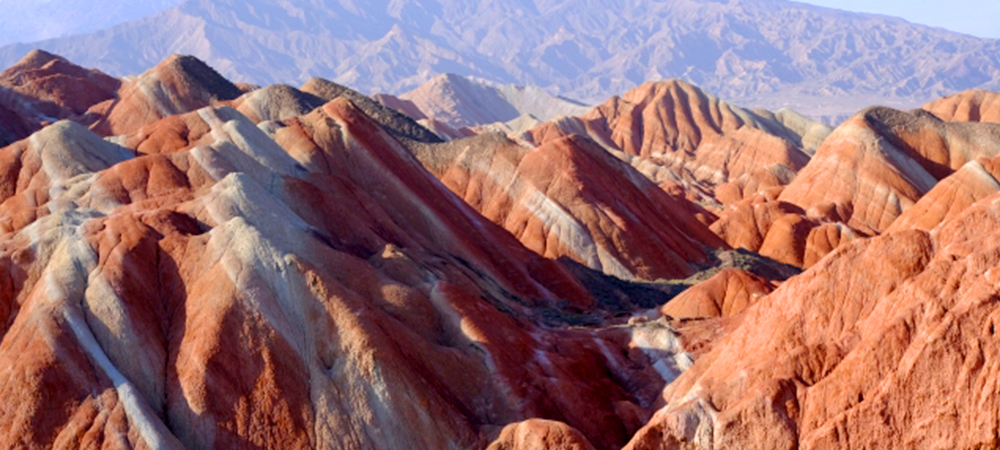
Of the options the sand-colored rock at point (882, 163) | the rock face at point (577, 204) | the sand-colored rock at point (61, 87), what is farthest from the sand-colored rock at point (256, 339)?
the sand-colored rock at point (882, 163)

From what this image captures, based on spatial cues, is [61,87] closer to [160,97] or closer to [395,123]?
[160,97]

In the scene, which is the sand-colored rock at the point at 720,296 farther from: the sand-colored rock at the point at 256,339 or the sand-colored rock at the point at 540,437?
the sand-colored rock at the point at 540,437

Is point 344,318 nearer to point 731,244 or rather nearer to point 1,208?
point 1,208

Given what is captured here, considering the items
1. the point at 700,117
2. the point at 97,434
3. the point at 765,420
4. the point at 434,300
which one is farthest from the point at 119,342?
the point at 700,117

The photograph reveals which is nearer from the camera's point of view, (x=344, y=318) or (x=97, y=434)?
(x=97, y=434)

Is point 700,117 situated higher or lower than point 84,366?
lower

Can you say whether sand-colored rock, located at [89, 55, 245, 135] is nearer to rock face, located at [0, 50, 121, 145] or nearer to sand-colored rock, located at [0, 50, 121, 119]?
rock face, located at [0, 50, 121, 145]
